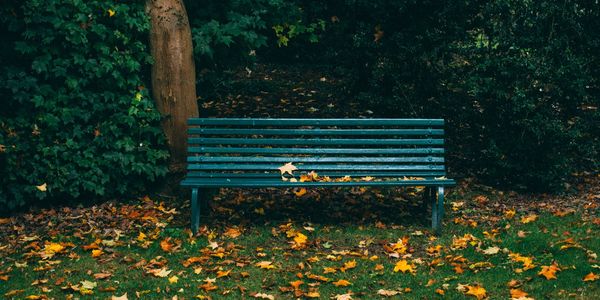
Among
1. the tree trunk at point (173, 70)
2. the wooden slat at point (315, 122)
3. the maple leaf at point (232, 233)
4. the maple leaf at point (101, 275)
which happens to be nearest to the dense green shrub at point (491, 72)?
the wooden slat at point (315, 122)

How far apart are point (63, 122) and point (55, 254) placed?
1.43m

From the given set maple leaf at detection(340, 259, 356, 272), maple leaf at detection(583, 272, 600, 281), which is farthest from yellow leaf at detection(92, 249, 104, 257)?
maple leaf at detection(583, 272, 600, 281)

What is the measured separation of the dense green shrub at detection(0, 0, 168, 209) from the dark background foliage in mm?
12

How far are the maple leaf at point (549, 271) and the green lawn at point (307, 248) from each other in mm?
30

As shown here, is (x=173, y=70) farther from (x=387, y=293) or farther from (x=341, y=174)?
(x=387, y=293)

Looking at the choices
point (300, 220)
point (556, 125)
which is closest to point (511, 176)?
point (556, 125)

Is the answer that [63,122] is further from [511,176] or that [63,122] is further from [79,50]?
[511,176]

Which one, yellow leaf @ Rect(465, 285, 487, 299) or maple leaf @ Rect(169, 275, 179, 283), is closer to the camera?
yellow leaf @ Rect(465, 285, 487, 299)

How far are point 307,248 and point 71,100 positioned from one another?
2.72 m

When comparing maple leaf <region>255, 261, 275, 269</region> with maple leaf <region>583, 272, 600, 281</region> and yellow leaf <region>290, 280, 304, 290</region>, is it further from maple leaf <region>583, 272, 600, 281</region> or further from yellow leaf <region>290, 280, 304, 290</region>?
maple leaf <region>583, 272, 600, 281</region>

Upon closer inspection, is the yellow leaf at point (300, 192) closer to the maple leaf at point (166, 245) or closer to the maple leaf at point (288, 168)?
the maple leaf at point (288, 168)

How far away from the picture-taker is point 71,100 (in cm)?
691

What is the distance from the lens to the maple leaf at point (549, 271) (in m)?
5.19

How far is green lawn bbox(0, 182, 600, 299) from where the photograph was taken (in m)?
5.20
